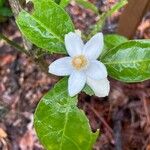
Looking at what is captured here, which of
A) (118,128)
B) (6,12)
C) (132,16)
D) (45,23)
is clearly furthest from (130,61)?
(6,12)

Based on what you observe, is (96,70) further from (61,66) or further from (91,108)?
(91,108)

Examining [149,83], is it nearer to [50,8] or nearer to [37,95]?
[37,95]

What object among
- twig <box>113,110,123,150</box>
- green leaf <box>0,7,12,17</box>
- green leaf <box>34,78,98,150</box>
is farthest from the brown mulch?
green leaf <box>34,78,98,150</box>

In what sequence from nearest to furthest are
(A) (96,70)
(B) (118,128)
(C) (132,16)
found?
(A) (96,70), (C) (132,16), (B) (118,128)

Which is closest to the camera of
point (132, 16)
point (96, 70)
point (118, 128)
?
point (96, 70)

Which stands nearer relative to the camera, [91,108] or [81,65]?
[81,65]

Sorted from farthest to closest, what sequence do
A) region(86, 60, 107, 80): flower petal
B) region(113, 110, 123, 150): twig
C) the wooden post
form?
1. region(113, 110, 123, 150): twig
2. the wooden post
3. region(86, 60, 107, 80): flower petal

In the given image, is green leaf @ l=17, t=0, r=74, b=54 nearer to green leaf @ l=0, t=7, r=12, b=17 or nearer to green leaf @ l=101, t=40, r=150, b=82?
green leaf @ l=101, t=40, r=150, b=82

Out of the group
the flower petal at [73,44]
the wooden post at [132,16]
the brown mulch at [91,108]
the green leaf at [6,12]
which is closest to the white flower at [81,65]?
the flower petal at [73,44]
